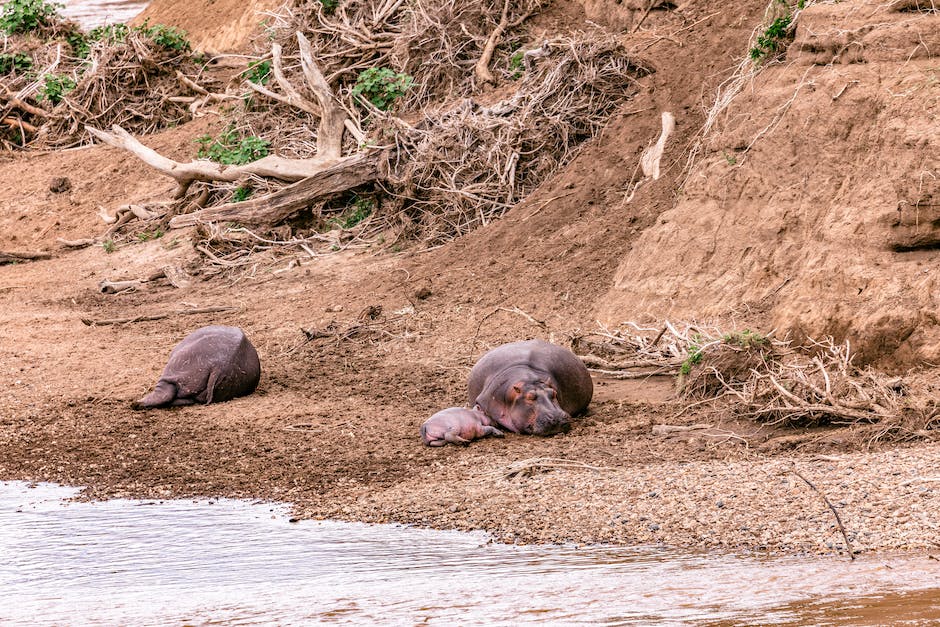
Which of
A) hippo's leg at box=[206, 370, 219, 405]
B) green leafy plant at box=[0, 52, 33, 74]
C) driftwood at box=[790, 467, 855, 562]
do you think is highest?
green leafy plant at box=[0, 52, 33, 74]

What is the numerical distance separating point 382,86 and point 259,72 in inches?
109

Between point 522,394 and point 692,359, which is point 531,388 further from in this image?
Result: point 692,359

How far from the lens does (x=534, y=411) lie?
686cm

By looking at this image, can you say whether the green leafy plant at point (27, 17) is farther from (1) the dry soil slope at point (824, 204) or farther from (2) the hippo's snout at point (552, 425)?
(2) the hippo's snout at point (552, 425)

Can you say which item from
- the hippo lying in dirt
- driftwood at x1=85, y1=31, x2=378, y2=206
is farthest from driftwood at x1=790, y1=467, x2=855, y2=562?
driftwood at x1=85, y1=31, x2=378, y2=206

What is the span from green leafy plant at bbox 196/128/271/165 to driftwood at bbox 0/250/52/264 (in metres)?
2.50

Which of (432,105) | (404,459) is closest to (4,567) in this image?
(404,459)

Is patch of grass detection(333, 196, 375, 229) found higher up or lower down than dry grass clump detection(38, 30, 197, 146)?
lower down

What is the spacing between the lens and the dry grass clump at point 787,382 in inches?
234

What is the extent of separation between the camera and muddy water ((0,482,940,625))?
3734 mm

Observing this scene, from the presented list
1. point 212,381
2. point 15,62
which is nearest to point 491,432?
point 212,381

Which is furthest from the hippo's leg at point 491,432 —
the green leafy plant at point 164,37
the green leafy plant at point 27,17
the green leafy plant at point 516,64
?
the green leafy plant at point 27,17

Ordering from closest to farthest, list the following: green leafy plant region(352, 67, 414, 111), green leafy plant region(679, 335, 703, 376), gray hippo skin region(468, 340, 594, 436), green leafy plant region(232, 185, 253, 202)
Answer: gray hippo skin region(468, 340, 594, 436)
green leafy plant region(679, 335, 703, 376)
green leafy plant region(232, 185, 253, 202)
green leafy plant region(352, 67, 414, 111)

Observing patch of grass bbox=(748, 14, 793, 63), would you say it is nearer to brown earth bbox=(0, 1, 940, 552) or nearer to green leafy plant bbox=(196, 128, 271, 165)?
brown earth bbox=(0, 1, 940, 552)
